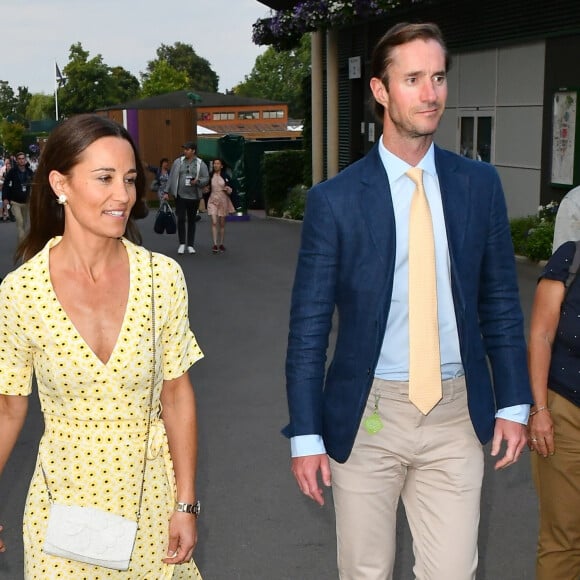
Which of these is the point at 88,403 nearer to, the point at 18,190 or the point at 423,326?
the point at 423,326

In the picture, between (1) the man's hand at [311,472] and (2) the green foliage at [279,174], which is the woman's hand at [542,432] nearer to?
(1) the man's hand at [311,472]

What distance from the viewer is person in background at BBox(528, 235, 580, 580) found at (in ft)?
12.6

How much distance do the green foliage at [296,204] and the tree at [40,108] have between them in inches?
4558

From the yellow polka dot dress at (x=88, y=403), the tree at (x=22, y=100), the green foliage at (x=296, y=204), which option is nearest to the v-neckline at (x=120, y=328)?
the yellow polka dot dress at (x=88, y=403)

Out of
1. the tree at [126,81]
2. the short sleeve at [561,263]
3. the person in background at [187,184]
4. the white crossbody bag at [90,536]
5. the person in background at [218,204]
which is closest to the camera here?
the white crossbody bag at [90,536]

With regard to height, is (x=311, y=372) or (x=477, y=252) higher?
(x=477, y=252)

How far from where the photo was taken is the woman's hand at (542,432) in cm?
388

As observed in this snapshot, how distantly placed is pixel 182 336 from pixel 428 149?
104 cm

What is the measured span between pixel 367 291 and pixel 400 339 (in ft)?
0.62

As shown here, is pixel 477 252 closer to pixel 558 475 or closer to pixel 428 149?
pixel 428 149

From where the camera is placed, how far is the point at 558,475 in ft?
12.9

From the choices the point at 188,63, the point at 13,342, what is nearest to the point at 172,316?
the point at 13,342

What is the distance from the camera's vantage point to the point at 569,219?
3.88 metres

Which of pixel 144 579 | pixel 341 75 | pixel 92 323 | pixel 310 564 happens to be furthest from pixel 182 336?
pixel 341 75
